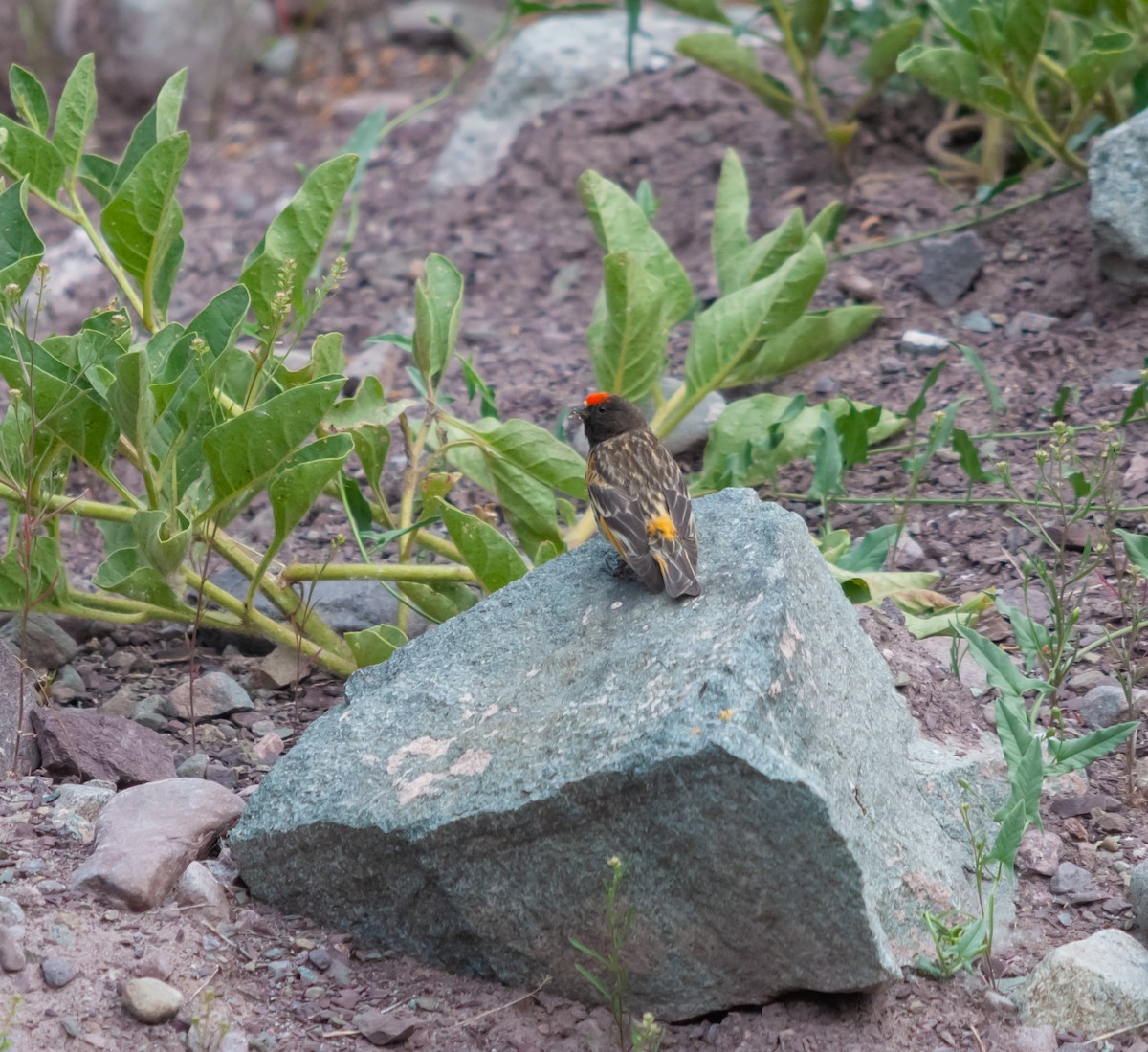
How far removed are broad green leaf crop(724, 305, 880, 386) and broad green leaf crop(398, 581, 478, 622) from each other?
1.30 metres

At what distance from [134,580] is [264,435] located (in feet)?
1.80

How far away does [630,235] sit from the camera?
16.2 feet

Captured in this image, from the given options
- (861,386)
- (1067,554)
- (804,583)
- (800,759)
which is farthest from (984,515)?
(800,759)

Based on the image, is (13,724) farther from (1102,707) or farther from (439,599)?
(1102,707)

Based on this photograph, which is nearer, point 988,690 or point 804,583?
point 804,583

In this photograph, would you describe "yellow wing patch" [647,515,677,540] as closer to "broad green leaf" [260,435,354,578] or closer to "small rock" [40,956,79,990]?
"broad green leaf" [260,435,354,578]

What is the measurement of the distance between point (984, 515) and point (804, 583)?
182 centimetres

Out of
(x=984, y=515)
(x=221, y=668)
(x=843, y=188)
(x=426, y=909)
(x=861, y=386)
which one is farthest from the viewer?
(x=843, y=188)

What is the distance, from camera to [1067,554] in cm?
446

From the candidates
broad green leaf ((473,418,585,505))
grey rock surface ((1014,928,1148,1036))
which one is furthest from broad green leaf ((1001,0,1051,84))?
grey rock surface ((1014,928,1148,1036))

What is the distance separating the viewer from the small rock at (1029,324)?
18.2ft

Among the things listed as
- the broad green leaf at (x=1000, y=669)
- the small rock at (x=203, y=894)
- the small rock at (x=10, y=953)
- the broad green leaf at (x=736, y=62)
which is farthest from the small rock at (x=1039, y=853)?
the broad green leaf at (x=736, y=62)

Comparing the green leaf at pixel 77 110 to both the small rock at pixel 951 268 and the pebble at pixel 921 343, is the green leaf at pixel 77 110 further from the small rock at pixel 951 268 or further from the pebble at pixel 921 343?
the small rock at pixel 951 268

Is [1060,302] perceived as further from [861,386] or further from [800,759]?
[800,759]
